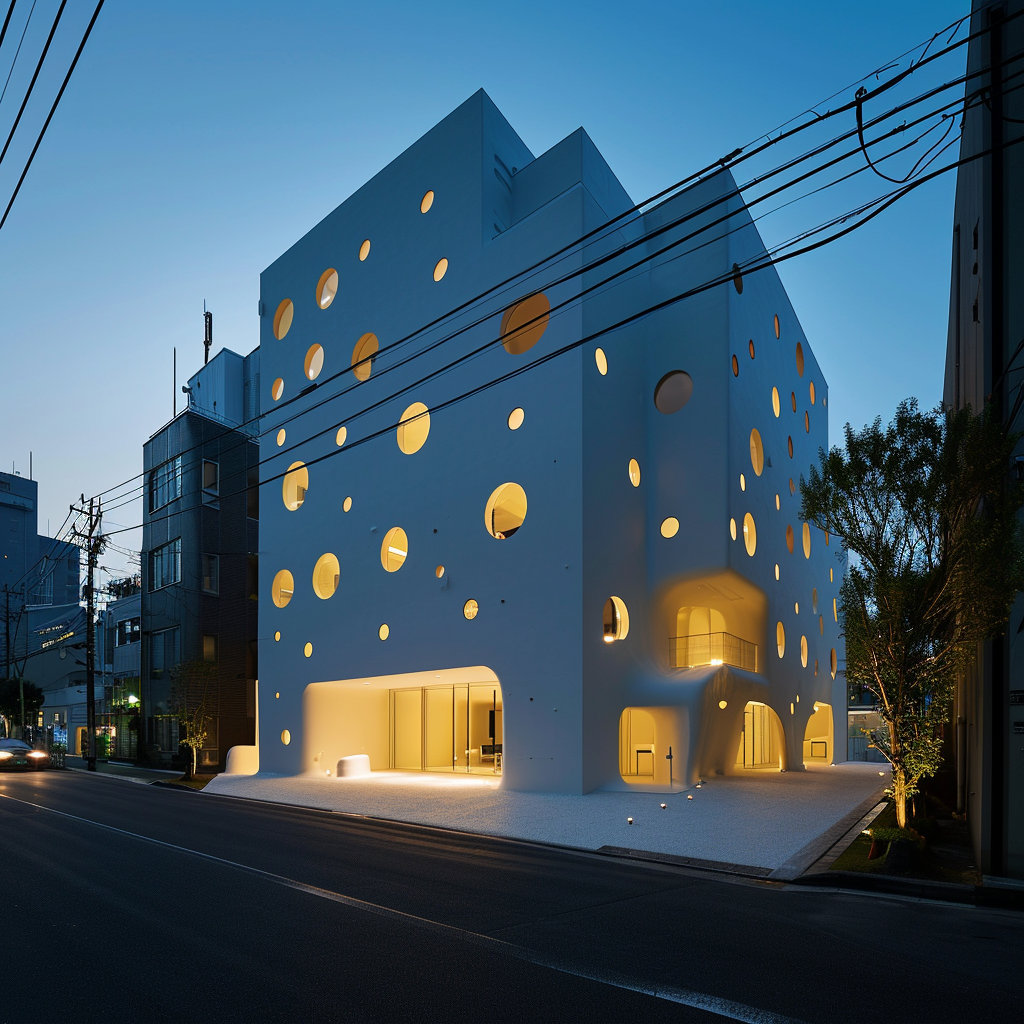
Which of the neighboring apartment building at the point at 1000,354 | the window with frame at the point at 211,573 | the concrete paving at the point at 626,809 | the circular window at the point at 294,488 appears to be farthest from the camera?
the window with frame at the point at 211,573

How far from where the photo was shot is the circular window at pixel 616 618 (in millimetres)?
20720

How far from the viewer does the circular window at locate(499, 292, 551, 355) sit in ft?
69.4

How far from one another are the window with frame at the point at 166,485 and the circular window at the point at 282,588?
10.2 meters

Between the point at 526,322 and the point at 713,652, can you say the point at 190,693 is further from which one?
the point at 526,322

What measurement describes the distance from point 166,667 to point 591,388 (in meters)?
23.8

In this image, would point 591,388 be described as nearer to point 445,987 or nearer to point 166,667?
point 445,987

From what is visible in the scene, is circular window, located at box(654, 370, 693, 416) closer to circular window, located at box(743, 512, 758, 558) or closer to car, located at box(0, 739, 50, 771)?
circular window, located at box(743, 512, 758, 558)

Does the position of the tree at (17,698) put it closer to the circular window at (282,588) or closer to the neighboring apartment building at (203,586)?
the neighboring apartment building at (203,586)

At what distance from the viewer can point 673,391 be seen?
76.9 ft

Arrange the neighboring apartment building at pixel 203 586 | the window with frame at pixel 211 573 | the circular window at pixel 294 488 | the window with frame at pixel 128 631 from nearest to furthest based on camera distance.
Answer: the circular window at pixel 294 488
the neighboring apartment building at pixel 203 586
the window with frame at pixel 211 573
the window with frame at pixel 128 631

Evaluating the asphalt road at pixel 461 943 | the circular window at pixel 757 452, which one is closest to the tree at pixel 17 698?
the circular window at pixel 757 452

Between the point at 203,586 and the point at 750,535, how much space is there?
2205cm

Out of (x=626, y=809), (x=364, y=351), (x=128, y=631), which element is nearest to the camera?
(x=626, y=809)

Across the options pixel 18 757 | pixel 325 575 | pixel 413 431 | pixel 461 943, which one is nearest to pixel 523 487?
pixel 413 431
